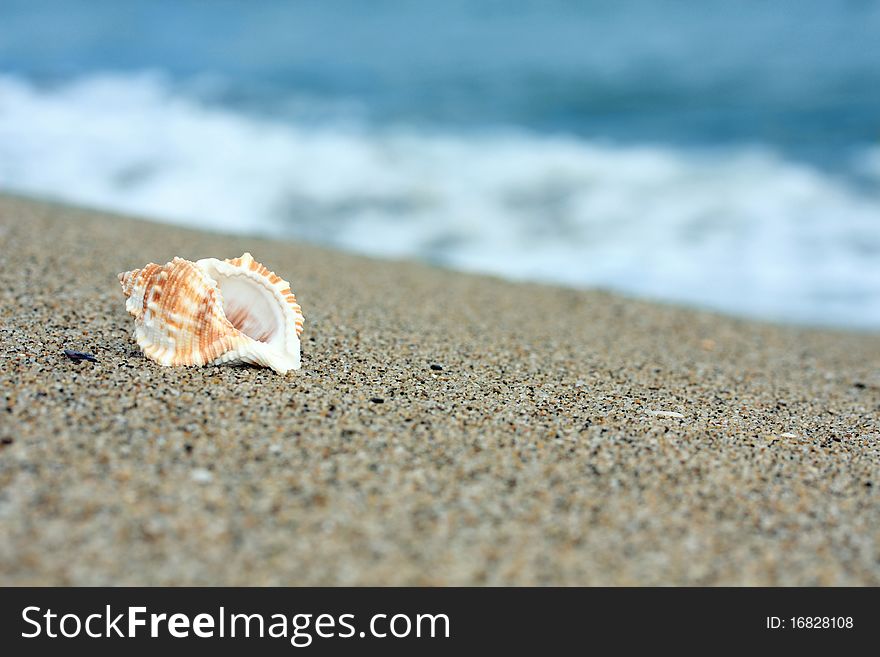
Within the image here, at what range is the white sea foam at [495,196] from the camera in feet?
21.2

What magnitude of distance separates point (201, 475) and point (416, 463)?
1.81ft

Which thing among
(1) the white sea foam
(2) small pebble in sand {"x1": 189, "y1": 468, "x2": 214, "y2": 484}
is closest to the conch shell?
(2) small pebble in sand {"x1": 189, "y1": 468, "x2": 214, "y2": 484}

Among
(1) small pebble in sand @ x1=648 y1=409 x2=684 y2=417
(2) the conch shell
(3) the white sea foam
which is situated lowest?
(1) small pebble in sand @ x1=648 y1=409 x2=684 y2=417

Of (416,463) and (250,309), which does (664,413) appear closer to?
(416,463)

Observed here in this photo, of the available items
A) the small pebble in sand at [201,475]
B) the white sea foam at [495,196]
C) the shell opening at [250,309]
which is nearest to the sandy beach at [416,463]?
the small pebble in sand at [201,475]

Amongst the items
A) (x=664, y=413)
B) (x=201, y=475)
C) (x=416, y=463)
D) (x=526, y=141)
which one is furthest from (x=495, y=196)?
(x=201, y=475)

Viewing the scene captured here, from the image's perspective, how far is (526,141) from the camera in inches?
448

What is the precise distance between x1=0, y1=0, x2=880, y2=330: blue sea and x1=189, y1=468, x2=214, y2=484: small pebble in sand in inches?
102

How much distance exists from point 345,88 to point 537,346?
1223 centimetres

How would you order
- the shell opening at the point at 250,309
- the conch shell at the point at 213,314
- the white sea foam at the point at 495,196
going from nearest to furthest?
the conch shell at the point at 213,314 < the shell opening at the point at 250,309 < the white sea foam at the point at 495,196

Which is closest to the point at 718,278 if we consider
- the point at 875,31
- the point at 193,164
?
the point at 193,164

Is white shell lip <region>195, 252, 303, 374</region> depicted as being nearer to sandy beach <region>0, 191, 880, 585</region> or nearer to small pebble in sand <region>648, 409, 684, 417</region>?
sandy beach <region>0, 191, 880, 585</region>

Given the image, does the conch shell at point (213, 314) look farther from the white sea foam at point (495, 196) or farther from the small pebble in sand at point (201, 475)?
the white sea foam at point (495, 196)

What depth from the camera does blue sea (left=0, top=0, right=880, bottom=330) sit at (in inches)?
272
